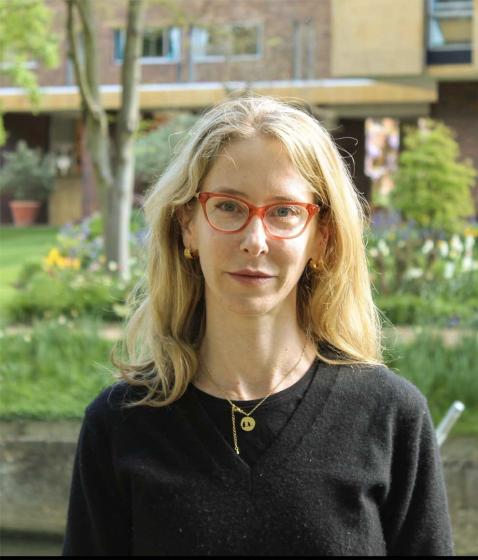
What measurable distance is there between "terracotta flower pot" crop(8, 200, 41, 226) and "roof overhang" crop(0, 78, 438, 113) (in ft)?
8.43

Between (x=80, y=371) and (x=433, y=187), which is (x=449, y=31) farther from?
(x=80, y=371)

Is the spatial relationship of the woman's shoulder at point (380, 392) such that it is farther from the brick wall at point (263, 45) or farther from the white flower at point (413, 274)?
the brick wall at point (263, 45)

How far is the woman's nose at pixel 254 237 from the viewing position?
1.92 meters

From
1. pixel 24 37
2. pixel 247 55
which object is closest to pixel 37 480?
pixel 24 37

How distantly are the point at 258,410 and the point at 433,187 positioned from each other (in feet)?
43.3

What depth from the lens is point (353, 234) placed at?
2105 mm

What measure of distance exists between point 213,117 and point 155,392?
52cm

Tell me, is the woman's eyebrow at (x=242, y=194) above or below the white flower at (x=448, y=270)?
above

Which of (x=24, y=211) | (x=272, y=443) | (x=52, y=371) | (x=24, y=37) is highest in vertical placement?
(x=24, y=37)

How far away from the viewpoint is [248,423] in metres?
1.99

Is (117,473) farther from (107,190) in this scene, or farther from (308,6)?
(308,6)

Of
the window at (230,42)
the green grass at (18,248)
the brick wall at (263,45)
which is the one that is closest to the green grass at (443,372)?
the green grass at (18,248)

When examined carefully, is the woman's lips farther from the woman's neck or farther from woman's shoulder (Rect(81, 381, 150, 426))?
woman's shoulder (Rect(81, 381, 150, 426))

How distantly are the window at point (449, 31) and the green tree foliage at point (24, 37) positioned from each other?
29.2 feet
